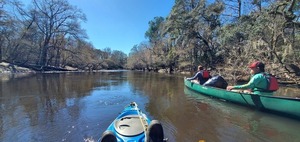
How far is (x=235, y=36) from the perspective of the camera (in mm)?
20047

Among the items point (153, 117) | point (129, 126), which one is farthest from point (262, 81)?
point (129, 126)

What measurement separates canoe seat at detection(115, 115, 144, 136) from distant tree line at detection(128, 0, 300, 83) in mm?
12036

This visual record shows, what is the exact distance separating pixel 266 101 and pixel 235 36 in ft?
45.9

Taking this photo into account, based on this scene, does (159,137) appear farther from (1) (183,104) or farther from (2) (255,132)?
(1) (183,104)

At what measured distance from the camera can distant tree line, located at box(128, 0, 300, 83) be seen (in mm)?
13469

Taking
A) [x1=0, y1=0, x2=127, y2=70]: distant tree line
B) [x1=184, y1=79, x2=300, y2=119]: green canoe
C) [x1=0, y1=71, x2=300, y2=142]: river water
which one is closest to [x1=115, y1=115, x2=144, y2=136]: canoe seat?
[x1=0, y1=71, x2=300, y2=142]: river water

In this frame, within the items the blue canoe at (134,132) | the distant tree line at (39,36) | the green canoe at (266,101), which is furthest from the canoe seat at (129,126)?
the distant tree line at (39,36)

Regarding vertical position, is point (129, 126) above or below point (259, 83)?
below

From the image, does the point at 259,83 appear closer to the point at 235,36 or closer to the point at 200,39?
the point at 235,36

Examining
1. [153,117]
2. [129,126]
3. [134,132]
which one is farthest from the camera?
[153,117]

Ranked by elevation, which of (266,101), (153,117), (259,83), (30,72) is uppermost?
(30,72)

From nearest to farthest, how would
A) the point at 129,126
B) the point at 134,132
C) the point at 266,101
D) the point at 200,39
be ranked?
the point at 134,132 → the point at 129,126 → the point at 266,101 → the point at 200,39

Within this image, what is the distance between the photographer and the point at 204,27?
27.2 metres

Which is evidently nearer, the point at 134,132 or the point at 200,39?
the point at 134,132
